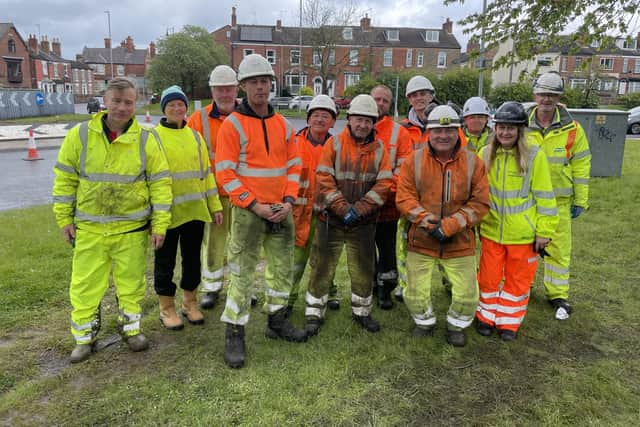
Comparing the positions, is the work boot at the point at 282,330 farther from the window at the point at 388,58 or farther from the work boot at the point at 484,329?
the window at the point at 388,58

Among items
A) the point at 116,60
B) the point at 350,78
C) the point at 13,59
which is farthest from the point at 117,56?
the point at 350,78

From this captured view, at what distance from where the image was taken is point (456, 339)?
408 cm

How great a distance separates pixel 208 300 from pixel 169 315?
1.76ft

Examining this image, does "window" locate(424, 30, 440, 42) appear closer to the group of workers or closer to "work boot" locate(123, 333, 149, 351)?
the group of workers

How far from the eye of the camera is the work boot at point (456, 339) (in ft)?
13.3

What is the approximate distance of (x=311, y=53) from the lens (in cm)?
4609

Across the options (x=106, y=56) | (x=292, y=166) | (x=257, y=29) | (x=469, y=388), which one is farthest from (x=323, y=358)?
(x=106, y=56)

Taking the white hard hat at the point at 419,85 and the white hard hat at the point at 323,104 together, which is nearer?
the white hard hat at the point at 323,104

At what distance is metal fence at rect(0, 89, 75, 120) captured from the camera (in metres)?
28.2

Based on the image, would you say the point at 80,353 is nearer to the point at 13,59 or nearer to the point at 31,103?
the point at 31,103

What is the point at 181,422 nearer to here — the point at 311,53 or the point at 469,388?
the point at 469,388

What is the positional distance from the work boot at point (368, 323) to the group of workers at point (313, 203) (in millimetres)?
13

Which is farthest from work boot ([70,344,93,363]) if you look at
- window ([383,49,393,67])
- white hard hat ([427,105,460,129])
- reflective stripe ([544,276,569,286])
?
window ([383,49,393,67])

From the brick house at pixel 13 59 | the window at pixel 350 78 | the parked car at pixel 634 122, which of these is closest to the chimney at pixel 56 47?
the brick house at pixel 13 59
